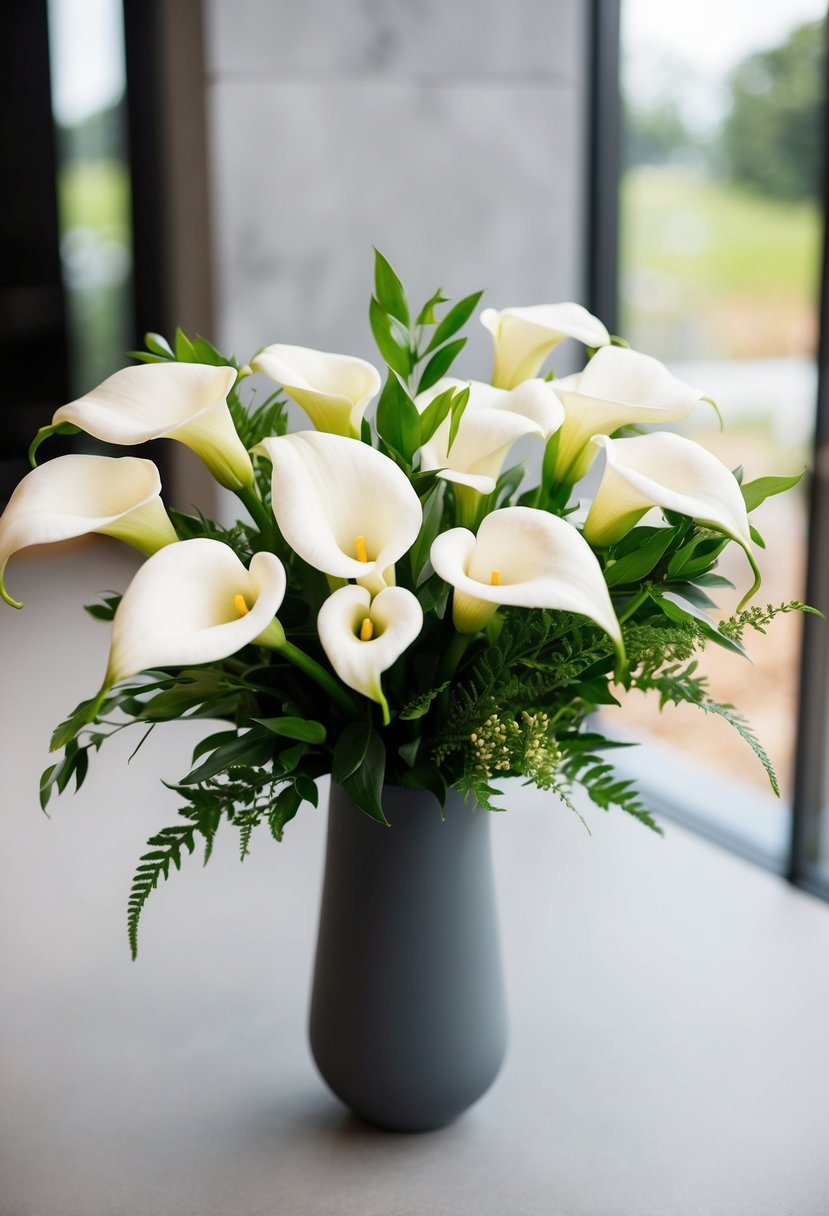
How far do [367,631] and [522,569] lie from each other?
3.0 inches

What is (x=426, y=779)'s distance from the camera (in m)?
0.60

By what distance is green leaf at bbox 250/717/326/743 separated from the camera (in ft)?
1.87

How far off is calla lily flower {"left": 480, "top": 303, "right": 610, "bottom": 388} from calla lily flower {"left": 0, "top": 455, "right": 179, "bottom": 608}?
219 mm

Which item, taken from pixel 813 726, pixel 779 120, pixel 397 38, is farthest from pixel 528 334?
pixel 397 38

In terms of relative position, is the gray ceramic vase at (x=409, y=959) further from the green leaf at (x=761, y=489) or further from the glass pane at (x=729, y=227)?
the glass pane at (x=729, y=227)

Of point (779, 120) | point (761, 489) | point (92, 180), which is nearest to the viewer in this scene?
point (761, 489)

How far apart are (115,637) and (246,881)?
647 mm

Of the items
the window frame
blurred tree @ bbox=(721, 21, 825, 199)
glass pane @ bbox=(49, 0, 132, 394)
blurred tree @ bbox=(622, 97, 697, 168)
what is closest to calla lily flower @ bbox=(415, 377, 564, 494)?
the window frame

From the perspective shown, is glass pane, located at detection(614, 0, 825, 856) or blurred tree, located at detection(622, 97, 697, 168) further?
blurred tree, located at detection(622, 97, 697, 168)

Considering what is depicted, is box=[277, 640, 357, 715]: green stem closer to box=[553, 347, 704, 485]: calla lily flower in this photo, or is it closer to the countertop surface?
box=[553, 347, 704, 485]: calla lily flower

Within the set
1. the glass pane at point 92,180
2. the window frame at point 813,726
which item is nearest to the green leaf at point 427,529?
the window frame at point 813,726

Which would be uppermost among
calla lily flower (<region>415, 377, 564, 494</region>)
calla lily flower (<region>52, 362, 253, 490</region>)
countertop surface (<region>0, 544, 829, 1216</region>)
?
calla lily flower (<region>52, 362, 253, 490</region>)

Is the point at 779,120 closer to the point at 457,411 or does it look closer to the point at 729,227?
the point at 729,227

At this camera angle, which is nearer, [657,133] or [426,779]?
[426,779]
